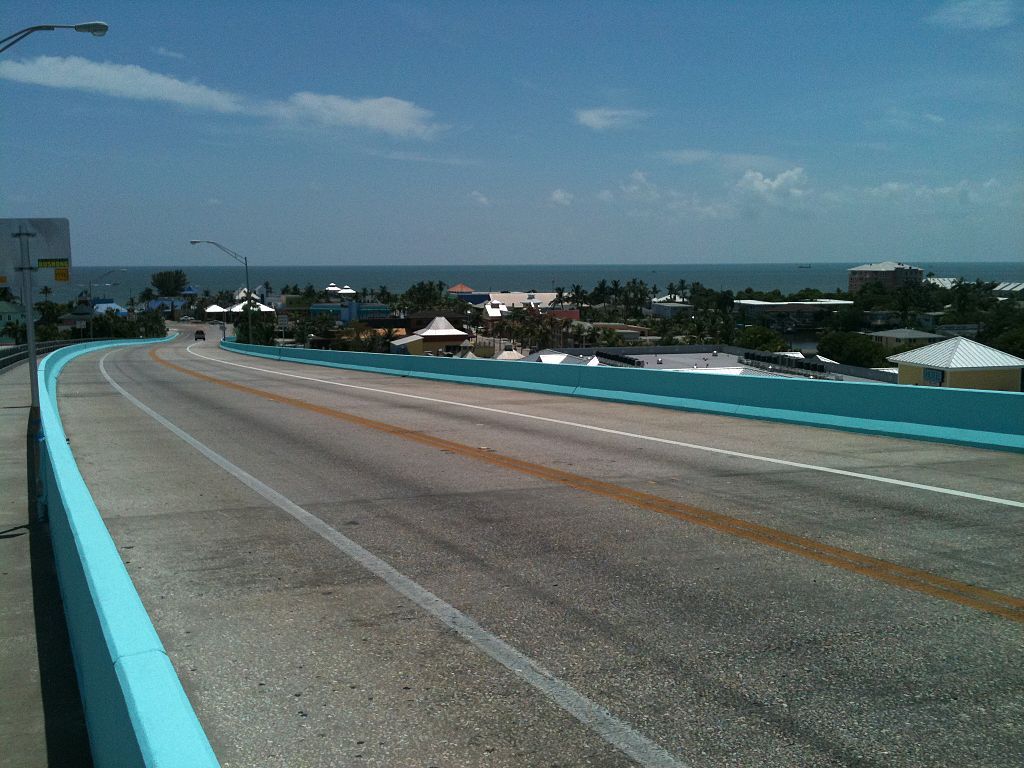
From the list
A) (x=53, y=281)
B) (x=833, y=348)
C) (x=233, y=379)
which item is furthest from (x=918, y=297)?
(x=53, y=281)

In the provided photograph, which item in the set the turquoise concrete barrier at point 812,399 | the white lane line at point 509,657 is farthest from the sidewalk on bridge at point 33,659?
the turquoise concrete barrier at point 812,399

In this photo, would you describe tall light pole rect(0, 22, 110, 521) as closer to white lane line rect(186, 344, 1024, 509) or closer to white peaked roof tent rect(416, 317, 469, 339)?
white lane line rect(186, 344, 1024, 509)

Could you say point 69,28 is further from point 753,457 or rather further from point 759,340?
point 759,340

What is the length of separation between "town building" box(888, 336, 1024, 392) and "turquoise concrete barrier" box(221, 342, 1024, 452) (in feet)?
52.6

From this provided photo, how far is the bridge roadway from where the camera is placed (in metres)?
4.64

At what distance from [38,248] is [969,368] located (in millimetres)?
29831

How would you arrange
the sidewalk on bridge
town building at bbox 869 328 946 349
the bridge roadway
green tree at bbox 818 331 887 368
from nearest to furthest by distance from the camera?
the bridge roadway → the sidewalk on bridge → town building at bbox 869 328 946 349 → green tree at bbox 818 331 887 368

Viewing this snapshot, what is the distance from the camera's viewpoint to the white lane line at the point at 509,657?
14.6 feet

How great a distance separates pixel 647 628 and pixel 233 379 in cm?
2722

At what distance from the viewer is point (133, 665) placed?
4.05 meters

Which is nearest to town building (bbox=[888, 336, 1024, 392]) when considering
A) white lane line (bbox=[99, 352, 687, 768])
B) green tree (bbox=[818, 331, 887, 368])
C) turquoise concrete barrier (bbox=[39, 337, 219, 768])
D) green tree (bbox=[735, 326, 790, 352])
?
white lane line (bbox=[99, 352, 687, 768])

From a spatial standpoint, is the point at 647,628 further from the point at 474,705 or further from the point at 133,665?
the point at 133,665

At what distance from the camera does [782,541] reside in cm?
798

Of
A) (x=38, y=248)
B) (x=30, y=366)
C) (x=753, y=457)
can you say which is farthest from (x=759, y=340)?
(x=30, y=366)
